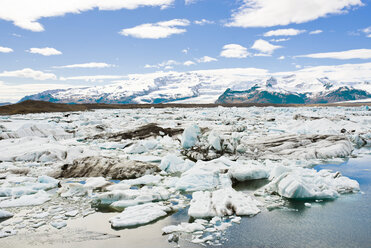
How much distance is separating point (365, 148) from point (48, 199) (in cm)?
1081

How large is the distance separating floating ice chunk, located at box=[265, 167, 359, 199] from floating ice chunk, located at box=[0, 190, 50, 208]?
4.36 m

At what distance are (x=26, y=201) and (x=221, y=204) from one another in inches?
141

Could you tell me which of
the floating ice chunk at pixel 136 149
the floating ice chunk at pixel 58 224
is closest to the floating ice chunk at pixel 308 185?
the floating ice chunk at pixel 58 224

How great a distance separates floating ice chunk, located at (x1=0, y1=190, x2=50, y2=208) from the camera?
506 cm

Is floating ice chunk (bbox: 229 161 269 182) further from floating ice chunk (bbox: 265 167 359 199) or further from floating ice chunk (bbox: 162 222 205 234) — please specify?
floating ice chunk (bbox: 162 222 205 234)

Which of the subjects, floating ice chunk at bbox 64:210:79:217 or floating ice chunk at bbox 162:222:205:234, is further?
floating ice chunk at bbox 64:210:79:217

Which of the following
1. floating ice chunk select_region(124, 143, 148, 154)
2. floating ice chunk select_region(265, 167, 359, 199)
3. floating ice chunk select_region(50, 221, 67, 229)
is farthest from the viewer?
floating ice chunk select_region(124, 143, 148, 154)

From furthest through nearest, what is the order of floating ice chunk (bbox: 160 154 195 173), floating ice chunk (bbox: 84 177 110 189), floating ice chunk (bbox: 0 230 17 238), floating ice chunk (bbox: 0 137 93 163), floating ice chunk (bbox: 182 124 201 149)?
floating ice chunk (bbox: 182 124 201 149), floating ice chunk (bbox: 0 137 93 163), floating ice chunk (bbox: 160 154 195 173), floating ice chunk (bbox: 84 177 110 189), floating ice chunk (bbox: 0 230 17 238)

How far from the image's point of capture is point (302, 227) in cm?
411

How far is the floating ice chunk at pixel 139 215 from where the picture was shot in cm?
427

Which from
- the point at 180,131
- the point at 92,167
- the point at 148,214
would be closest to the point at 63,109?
the point at 180,131

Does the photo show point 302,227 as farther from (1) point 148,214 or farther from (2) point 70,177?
(2) point 70,177

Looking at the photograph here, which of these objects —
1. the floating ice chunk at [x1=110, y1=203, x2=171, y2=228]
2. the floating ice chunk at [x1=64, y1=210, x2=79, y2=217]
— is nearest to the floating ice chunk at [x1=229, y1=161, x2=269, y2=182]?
the floating ice chunk at [x1=110, y1=203, x2=171, y2=228]

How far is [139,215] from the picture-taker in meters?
4.50
